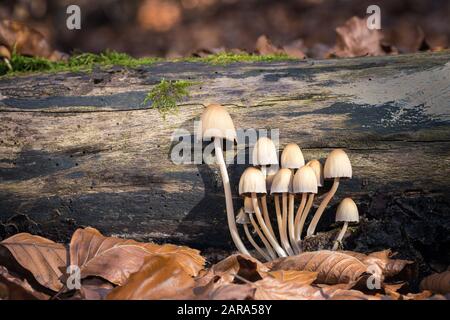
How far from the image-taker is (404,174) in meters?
3.13

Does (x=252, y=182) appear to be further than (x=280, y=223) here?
No

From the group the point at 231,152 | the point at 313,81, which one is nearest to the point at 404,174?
the point at 313,81

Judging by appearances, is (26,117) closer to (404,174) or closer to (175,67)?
(175,67)

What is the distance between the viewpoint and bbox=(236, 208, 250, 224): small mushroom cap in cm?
321

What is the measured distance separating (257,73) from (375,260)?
1.42 metres

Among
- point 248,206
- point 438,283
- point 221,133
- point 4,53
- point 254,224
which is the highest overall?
point 4,53

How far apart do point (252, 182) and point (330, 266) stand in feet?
2.04

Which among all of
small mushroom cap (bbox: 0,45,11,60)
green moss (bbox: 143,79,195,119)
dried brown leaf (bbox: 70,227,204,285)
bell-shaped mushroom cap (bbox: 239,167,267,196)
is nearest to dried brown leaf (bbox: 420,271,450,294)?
bell-shaped mushroom cap (bbox: 239,167,267,196)

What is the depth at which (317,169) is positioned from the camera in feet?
10.2

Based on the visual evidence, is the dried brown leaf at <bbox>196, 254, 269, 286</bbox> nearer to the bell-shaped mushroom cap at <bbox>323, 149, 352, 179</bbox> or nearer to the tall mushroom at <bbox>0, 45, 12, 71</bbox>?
the bell-shaped mushroom cap at <bbox>323, 149, 352, 179</bbox>

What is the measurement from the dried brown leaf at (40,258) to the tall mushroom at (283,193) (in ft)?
4.03

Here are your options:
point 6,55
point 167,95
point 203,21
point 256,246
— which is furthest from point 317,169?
point 203,21

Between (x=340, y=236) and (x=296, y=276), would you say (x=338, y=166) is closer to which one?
(x=340, y=236)

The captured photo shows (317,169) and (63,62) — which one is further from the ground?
(63,62)
